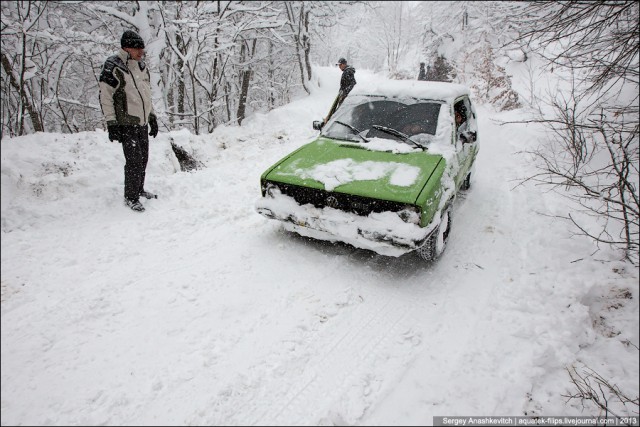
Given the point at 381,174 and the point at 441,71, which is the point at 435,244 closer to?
the point at 381,174

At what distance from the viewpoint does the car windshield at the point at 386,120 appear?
4.22 metres

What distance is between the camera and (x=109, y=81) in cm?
383

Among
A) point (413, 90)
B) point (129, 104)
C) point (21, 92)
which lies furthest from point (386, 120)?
point (21, 92)

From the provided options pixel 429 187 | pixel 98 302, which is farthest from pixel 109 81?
pixel 429 187

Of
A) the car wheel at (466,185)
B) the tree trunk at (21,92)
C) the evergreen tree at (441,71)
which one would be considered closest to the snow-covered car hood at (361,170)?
the car wheel at (466,185)

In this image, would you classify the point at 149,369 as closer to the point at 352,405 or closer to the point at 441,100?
the point at 352,405

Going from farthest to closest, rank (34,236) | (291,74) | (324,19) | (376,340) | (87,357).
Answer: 1. (291,74)
2. (324,19)
3. (34,236)
4. (376,340)
5. (87,357)

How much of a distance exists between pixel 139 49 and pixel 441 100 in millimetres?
3895

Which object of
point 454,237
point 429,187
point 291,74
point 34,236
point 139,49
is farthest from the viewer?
point 291,74

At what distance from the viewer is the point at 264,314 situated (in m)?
2.96

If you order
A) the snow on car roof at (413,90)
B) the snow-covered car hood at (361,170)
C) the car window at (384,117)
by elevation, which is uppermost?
the snow on car roof at (413,90)

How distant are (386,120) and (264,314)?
9.70 feet

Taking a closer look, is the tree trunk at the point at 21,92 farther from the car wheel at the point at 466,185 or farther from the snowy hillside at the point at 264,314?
the car wheel at the point at 466,185

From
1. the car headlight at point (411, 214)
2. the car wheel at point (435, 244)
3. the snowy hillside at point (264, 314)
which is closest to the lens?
the snowy hillside at point (264, 314)
